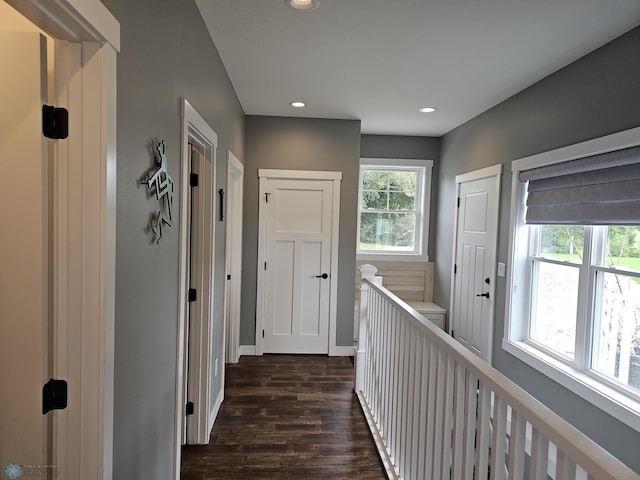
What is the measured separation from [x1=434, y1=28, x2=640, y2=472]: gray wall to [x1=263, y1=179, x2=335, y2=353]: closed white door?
1.63 metres

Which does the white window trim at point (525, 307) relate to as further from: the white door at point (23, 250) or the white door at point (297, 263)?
the white door at point (23, 250)

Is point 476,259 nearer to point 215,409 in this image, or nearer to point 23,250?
point 215,409

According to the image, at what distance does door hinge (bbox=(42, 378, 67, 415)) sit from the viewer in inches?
41.8

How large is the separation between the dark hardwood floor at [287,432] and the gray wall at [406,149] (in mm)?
2606

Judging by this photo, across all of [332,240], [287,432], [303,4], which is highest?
[303,4]

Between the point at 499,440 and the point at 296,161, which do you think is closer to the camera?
the point at 499,440

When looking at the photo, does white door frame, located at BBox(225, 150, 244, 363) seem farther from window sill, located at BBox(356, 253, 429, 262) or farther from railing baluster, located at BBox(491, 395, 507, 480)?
railing baluster, located at BBox(491, 395, 507, 480)

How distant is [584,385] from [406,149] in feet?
10.8

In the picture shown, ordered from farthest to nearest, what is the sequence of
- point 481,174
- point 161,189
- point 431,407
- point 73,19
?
1. point 481,174
2. point 431,407
3. point 161,189
4. point 73,19

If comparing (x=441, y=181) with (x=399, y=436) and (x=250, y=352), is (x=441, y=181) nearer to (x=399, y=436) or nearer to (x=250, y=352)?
(x=250, y=352)

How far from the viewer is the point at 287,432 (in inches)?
108

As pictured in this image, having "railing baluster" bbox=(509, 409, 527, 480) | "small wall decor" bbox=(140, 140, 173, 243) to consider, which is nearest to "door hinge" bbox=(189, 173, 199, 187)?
"small wall decor" bbox=(140, 140, 173, 243)

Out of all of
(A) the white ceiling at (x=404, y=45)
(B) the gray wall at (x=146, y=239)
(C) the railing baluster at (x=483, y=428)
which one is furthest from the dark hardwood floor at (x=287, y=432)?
(A) the white ceiling at (x=404, y=45)

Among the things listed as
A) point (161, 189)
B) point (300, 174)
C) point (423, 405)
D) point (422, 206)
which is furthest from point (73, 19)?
point (422, 206)
